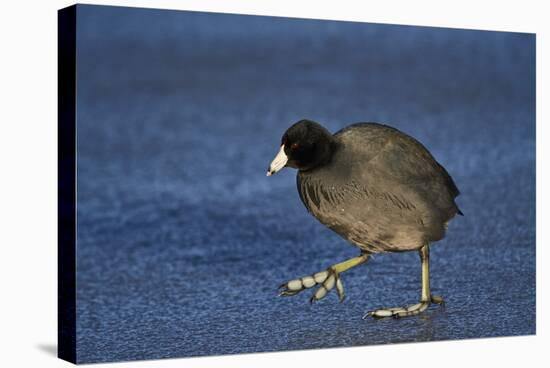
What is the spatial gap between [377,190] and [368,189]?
0.22ft

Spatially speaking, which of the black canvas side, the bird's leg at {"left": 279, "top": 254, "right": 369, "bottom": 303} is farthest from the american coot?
the black canvas side

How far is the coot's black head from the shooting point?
7.72 m

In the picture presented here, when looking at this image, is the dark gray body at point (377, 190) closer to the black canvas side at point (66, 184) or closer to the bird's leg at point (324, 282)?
the bird's leg at point (324, 282)

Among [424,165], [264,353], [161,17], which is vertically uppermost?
[161,17]

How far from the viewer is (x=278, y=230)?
884cm

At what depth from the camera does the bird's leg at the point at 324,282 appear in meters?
8.07

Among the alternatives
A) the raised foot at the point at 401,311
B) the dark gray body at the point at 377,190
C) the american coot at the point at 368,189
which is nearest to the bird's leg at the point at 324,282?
the american coot at the point at 368,189

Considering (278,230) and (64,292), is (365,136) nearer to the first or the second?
(278,230)

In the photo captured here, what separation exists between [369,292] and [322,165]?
1.11 metres

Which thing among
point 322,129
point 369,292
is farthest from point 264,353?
point 322,129

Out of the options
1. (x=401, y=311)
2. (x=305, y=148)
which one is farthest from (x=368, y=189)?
(x=401, y=311)

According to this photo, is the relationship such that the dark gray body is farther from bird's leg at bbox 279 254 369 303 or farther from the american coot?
bird's leg at bbox 279 254 369 303

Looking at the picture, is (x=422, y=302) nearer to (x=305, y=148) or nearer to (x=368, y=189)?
(x=368, y=189)

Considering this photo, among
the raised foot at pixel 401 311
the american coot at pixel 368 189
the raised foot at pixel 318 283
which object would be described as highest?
the american coot at pixel 368 189
